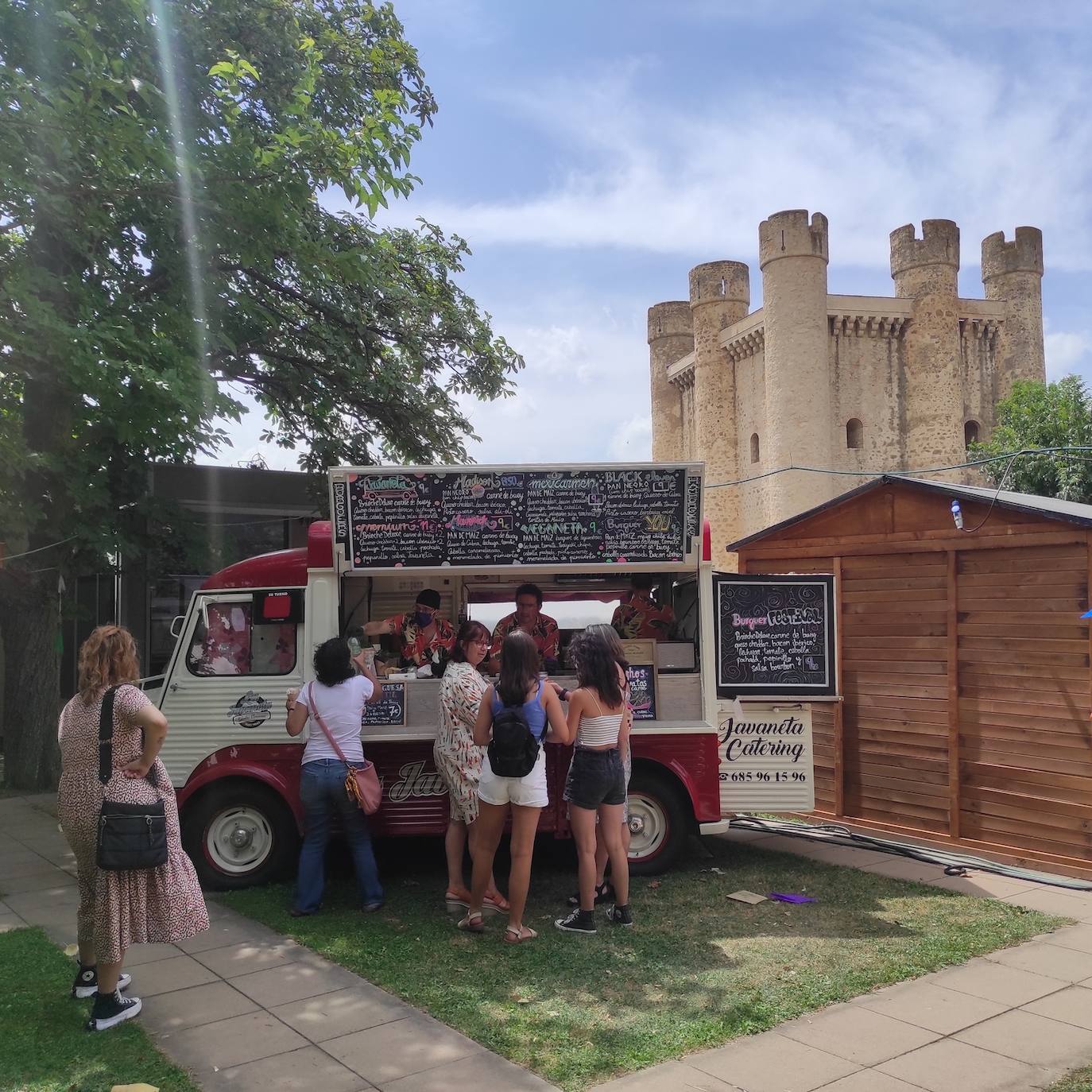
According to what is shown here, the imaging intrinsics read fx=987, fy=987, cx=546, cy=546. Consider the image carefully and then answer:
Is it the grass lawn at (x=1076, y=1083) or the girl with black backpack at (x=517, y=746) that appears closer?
the grass lawn at (x=1076, y=1083)

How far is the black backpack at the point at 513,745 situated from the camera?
5.46m

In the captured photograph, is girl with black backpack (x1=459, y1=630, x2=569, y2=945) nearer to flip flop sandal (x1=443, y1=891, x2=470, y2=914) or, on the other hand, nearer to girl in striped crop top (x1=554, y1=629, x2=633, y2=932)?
girl in striped crop top (x1=554, y1=629, x2=633, y2=932)

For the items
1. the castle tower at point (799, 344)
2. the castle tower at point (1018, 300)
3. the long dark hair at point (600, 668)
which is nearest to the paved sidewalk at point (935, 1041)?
the long dark hair at point (600, 668)

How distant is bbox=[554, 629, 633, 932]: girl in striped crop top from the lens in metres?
5.66

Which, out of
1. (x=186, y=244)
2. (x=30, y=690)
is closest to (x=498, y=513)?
(x=186, y=244)

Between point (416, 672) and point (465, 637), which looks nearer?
point (465, 637)

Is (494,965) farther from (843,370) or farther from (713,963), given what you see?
(843,370)

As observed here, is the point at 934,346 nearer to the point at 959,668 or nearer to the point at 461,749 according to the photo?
the point at 959,668

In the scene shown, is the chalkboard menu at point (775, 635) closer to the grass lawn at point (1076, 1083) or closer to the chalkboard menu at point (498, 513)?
the chalkboard menu at point (498, 513)

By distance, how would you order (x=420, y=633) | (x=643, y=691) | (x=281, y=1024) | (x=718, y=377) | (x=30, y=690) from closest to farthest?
(x=281, y=1024)
(x=643, y=691)
(x=420, y=633)
(x=30, y=690)
(x=718, y=377)

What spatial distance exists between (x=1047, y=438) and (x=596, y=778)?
3157 centimetres

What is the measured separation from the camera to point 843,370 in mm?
44188

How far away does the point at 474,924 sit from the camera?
576cm

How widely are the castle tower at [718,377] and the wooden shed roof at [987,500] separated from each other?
38.8 m
